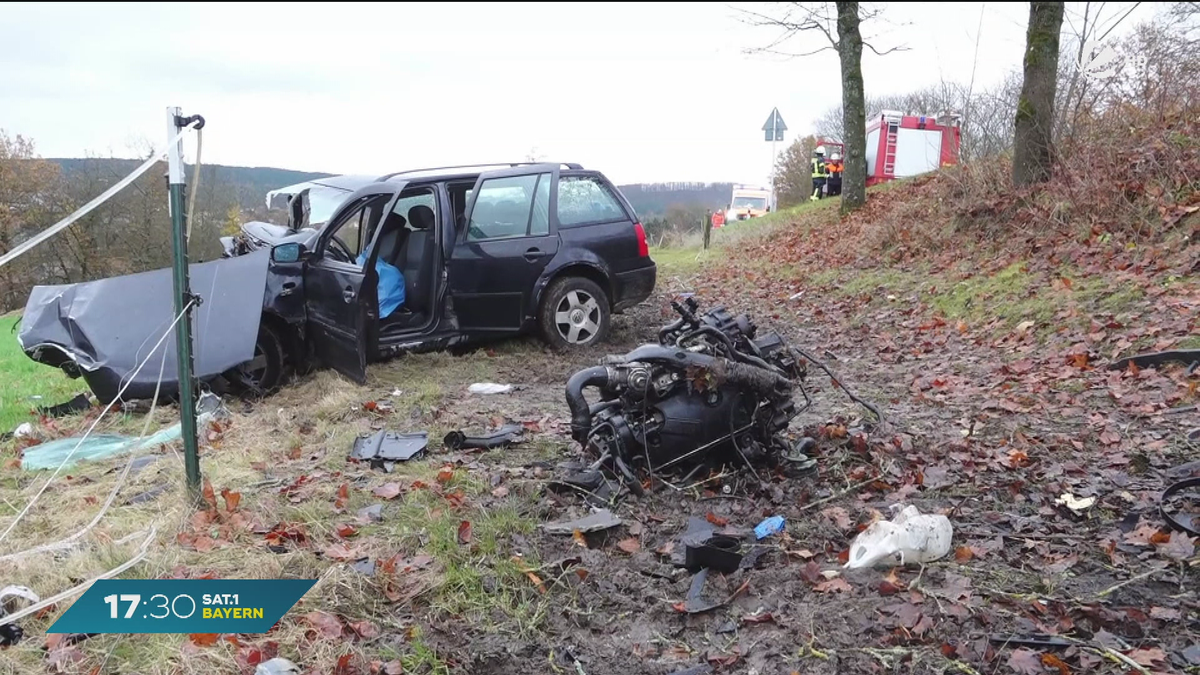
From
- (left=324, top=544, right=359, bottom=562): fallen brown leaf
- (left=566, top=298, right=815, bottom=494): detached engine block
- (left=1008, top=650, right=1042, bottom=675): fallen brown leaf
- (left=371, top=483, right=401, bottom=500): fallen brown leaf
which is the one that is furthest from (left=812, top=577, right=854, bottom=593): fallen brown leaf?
(left=371, top=483, right=401, bottom=500): fallen brown leaf

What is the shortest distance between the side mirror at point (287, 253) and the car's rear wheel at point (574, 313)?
7.26 ft

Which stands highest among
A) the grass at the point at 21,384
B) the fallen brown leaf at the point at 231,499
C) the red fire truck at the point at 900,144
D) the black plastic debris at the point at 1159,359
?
the red fire truck at the point at 900,144

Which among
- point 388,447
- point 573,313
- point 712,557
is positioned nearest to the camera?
point 712,557

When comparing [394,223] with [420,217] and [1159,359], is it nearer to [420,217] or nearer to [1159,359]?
[420,217]

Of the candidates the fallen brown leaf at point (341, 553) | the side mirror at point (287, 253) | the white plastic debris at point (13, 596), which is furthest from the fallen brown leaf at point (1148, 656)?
the side mirror at point (287, 253)

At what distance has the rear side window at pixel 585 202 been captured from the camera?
7754 millimetres

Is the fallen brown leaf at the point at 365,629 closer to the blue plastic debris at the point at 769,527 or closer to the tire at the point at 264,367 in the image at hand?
the blue plastic debris at the point at 769,527

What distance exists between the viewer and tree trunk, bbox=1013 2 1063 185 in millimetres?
9570

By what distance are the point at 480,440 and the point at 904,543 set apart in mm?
2592

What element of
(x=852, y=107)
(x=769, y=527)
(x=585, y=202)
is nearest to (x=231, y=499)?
(x=769, y=527)

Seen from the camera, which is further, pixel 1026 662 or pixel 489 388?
pixel 489 388

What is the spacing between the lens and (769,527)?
3.55 metres

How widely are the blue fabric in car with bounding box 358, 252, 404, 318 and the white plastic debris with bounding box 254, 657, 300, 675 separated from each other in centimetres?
487

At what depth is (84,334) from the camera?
587 centimetres
